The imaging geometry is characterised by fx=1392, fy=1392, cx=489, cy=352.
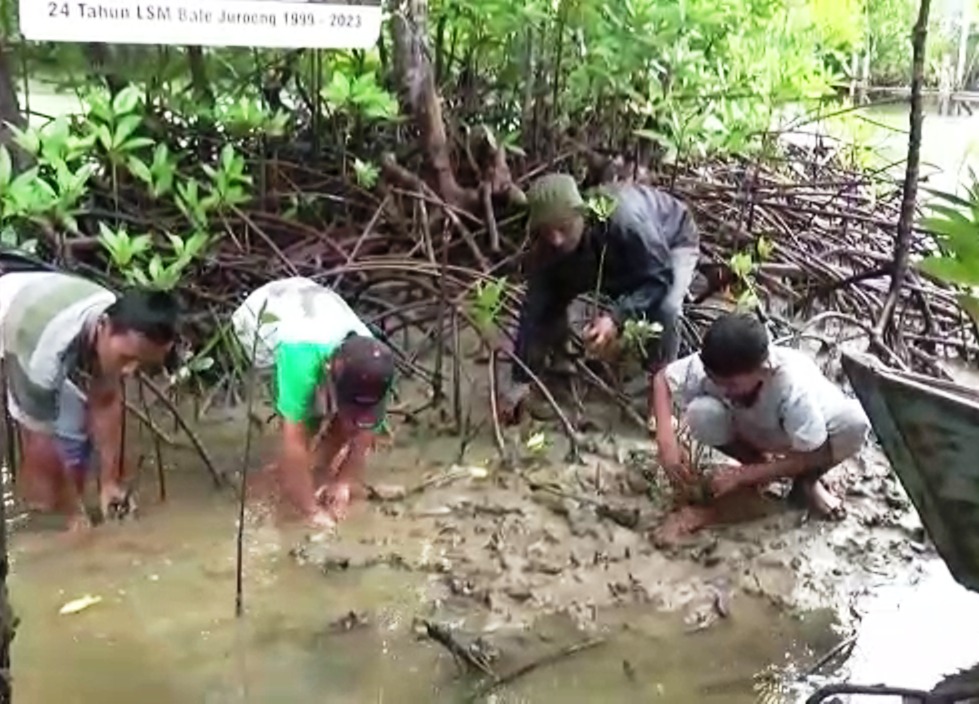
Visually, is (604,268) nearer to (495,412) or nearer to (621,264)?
(621,264)

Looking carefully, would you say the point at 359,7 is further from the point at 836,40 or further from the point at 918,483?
the point at 836,40

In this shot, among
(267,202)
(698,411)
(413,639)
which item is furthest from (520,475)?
(267,202)

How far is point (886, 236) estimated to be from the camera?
6699mm

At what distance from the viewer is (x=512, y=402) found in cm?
487

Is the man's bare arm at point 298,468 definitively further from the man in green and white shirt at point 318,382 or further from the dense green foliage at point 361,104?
the dense green foliage at point 361,104

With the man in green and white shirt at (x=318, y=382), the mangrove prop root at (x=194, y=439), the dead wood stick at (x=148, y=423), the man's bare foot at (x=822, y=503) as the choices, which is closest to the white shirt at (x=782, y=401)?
the man's bare foot at (x=822, y=503)

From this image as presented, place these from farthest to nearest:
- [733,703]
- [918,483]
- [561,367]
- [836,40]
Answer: [836,40] → [561,367] → [733,703] → [918,483]

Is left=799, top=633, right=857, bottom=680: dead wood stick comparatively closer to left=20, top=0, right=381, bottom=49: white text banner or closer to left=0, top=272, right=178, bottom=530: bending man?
left=0, top=272, right=178, bottom=530: bending man

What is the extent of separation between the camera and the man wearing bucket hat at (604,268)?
4.68 metres

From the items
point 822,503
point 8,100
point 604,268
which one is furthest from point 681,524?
point 8,100

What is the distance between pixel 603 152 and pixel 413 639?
10.4ft

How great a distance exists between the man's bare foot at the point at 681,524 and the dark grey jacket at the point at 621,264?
0.82 metres

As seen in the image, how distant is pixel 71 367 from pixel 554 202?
5.56ft

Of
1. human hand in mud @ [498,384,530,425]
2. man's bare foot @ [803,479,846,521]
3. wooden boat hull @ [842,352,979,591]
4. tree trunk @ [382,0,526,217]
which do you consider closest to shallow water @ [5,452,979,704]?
man's bare foot @ [803,479,846,521]
